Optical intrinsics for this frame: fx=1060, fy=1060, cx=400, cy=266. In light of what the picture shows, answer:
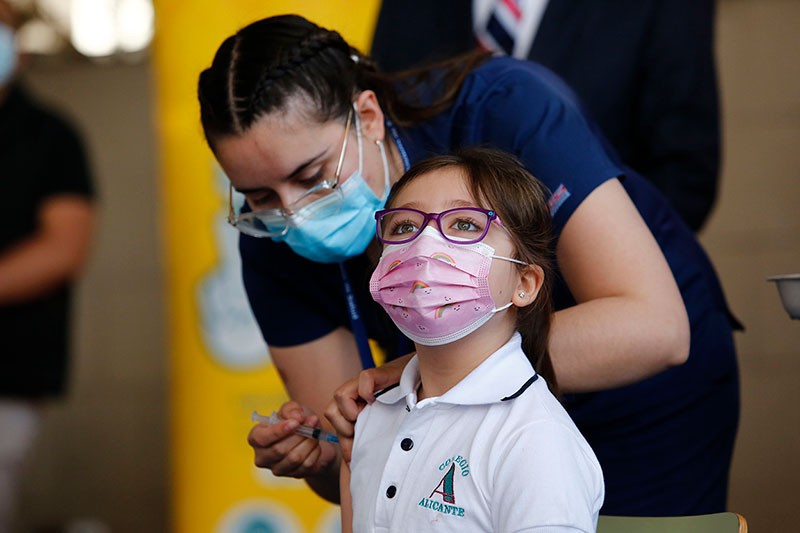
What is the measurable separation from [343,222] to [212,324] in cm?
129

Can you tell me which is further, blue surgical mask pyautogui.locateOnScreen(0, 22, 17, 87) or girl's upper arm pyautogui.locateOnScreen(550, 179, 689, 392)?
blue surgical mask pyautogui.locateOnScreen(0, 22, 17, 87)

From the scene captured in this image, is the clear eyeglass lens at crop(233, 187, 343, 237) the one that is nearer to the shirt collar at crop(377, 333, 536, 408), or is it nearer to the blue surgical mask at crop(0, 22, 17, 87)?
the shirt collar at crop(377, 333, 536, 408)

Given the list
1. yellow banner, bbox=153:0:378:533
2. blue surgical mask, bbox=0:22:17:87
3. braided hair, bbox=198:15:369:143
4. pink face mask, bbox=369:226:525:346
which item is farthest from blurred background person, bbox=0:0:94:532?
pink face mask, bbox=369:226:525:346

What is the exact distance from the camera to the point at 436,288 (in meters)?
1.15

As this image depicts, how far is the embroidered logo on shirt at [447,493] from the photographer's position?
1134mm

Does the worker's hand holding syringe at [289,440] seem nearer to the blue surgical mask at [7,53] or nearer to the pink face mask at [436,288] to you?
the pink face mask at [436,288]

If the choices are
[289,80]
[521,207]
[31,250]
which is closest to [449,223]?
[521,207]

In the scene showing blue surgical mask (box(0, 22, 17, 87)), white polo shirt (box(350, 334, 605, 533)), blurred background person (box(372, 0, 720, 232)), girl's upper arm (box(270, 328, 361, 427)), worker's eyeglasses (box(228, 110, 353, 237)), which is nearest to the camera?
white polo shirt (box(350, 334, 605, 533))

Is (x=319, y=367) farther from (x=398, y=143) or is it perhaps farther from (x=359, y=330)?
(x=398, y=143)

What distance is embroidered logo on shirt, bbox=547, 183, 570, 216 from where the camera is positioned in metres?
1.39

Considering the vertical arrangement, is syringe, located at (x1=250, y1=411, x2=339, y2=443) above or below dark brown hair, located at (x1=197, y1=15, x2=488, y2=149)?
below

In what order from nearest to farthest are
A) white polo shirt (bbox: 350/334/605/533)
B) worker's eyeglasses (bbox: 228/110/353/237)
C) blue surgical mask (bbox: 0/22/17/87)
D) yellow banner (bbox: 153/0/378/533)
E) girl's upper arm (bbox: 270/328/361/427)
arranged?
white polo shirt (bbox: 350/334/605/533) < worker's eyeglasses (bbox: 228/110/353/237) < girl's upper arm (bbox: 270/328/361/427) < yellow banner (bbox: 153/0/378/533) < blue surgical mask (bbox: 0/22/17/87)

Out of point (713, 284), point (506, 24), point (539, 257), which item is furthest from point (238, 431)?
point (539, 257)

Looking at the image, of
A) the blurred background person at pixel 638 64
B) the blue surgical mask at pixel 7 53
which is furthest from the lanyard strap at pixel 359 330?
the blue surgical mask at pixel 7 53
